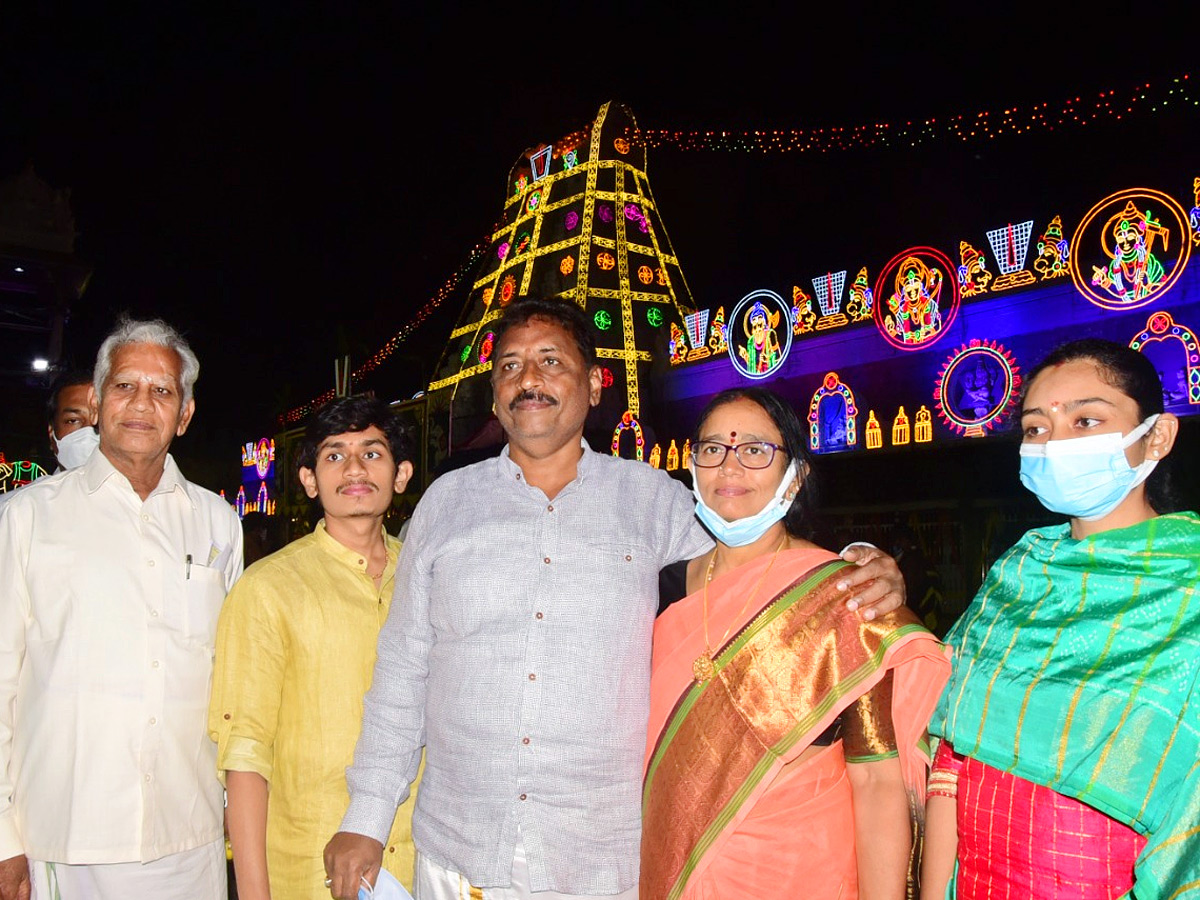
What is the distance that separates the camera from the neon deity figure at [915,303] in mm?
12812

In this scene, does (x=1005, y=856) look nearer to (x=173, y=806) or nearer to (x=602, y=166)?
(x=173, y=806)

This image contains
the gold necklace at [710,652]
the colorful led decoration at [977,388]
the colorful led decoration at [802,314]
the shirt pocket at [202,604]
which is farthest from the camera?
the colorful led decoration at [802,314]

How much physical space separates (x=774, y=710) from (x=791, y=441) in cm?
75

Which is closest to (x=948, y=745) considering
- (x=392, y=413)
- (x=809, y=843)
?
(x=809, y=843)

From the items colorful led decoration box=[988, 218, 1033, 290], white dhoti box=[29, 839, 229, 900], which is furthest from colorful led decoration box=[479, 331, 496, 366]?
white dhoti box=[29, 839, 229, 900]

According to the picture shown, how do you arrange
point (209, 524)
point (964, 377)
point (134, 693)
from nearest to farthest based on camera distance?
point (134, 693) → point (209, 524) → point (964, 377)

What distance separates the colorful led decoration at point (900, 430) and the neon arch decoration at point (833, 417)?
786 mm

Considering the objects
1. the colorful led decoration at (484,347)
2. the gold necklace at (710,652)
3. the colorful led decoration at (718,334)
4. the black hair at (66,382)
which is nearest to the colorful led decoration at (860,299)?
the colorful led decoration at (718,334)

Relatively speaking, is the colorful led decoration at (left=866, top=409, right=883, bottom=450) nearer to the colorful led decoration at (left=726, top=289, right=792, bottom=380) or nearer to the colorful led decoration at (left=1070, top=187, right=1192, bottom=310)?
the colorful led decoration at (left=726, top=289, right=792, bottom=380)

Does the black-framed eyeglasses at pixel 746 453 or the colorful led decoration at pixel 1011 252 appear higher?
the colorful led decoration at pixel 1011 252

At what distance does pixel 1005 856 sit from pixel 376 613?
1.89m

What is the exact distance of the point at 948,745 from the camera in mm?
2363

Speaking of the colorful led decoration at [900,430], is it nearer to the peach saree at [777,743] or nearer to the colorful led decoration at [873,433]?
the colorful led decoration at [873,433]

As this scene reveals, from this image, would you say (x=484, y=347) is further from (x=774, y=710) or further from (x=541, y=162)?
(x=774, y=710)
